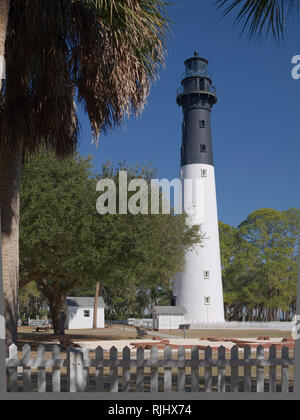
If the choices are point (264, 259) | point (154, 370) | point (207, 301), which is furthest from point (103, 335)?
point (154, 370)

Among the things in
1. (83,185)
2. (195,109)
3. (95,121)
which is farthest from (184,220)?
(95,121)

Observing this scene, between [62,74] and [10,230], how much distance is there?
8.40 feet

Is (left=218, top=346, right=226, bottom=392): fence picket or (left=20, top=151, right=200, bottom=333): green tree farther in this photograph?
(left=20, top=151, right=200, bottom=333): green tree

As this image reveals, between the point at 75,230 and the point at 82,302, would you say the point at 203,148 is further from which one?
the point at 75,230

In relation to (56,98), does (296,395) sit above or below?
below

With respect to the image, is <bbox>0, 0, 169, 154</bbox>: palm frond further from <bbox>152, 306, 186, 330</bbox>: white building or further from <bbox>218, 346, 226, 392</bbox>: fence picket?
<bbox>152, 306, 186, 330</bbox>: white building

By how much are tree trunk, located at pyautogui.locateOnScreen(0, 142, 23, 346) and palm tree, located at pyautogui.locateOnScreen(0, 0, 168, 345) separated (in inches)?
0.6

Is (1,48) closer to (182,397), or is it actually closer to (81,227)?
(182,397)

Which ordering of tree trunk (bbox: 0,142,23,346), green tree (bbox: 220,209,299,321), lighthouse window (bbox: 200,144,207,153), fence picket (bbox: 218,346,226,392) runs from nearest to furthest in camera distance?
fence picket (bbox: 218,346,226,392) → tree trunk (bbox: 0,142,23,346) → lighthouse window (bbox: 200,144,207,153) → green tree (bbox: 220,209,299,321)

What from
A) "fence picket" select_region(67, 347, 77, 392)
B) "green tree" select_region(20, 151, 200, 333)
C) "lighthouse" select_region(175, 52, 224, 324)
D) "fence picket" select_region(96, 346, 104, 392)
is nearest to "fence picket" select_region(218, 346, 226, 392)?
"fence picket" select_region(96, 346, 104, 392)

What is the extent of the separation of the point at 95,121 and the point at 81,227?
27.4ft

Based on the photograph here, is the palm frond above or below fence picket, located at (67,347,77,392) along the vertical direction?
above

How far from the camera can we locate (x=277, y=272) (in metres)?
40.1

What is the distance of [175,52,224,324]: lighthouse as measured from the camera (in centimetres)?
3534
